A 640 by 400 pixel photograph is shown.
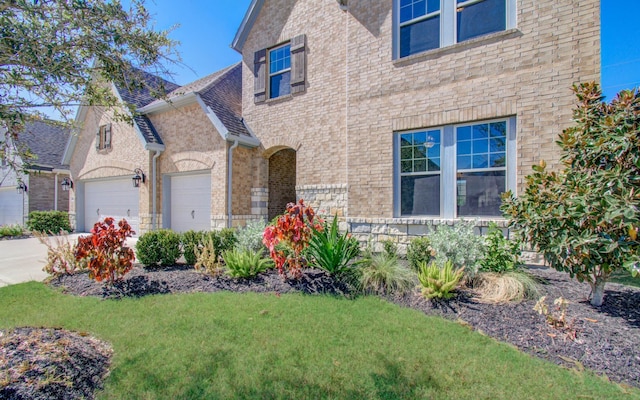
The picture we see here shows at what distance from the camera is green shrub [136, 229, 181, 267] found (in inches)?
272

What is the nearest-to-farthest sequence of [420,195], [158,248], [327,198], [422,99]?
[158,248]
[422,99]
[420,195]
[327,198]

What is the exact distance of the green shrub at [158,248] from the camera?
6.91 m

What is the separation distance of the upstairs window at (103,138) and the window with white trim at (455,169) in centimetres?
1263

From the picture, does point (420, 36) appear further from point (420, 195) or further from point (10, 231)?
point (10, 231)

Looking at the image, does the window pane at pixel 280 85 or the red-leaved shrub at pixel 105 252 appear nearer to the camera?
the red-leaved shrub at pixel 105 252

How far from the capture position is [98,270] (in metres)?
5.41

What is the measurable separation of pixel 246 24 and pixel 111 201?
385 inches

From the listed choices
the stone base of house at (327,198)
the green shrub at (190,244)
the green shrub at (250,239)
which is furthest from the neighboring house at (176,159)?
the green shrub at (250,239)

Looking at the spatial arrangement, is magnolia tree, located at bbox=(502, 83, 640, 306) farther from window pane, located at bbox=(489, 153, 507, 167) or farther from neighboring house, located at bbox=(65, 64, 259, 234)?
neighboring house, located at bbox=(65, 64, 259, 234)

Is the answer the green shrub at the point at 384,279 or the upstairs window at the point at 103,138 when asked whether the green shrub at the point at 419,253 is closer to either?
the green shrub at the point at 384,279

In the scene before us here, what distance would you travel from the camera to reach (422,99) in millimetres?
7430

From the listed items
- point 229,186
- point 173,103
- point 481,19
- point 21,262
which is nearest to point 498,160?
point 481,19

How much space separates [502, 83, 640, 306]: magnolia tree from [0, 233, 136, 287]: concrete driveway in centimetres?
962

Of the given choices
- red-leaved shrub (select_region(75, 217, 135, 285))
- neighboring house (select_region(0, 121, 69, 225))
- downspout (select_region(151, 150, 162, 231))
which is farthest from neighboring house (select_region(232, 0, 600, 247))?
neighboring house (select_region(0, 121, 69, 225))
